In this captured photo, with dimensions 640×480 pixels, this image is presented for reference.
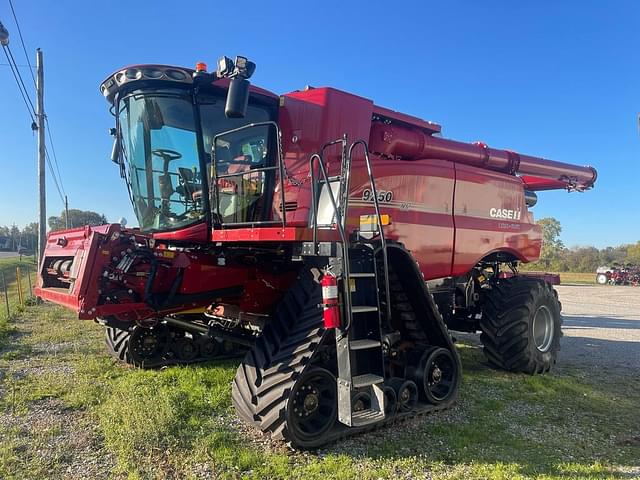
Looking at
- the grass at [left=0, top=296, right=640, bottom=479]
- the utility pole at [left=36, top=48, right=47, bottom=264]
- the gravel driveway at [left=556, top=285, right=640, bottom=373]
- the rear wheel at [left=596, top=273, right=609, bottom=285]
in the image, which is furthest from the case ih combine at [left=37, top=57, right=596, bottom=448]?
the rear wheel at [left=596, top=273, right=609, bottom=285]

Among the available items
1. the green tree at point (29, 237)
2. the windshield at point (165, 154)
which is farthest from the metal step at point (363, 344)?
the green tree at point (29, 237)

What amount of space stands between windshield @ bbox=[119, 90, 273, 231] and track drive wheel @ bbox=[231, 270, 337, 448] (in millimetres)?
1440

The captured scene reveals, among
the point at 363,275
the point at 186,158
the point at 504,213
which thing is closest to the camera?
the point at 363,275

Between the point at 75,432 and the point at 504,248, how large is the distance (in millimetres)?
5946

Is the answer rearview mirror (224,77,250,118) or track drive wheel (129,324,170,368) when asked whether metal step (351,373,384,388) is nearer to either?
rearview mirror (224,77,250,118)

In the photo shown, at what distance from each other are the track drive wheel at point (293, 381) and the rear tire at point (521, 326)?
10.7ft

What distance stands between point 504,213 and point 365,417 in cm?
455

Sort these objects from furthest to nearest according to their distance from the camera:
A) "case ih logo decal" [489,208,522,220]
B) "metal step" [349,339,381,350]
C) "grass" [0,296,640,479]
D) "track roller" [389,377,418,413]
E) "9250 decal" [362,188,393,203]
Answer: "case ih logo decal" [489,208,522,220] → "9250 decal" [362,188,393,203] → "track roller" [389,377,418,413] → "metal step" [349,339,381,350] → "grass" [0,296,640,479]

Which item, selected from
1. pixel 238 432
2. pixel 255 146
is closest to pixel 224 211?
pixel 255 146

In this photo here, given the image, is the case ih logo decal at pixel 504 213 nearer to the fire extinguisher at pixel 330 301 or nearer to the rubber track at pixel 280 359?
the rubber track at pixel 280 359

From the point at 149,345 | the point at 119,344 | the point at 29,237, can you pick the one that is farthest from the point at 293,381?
the point at 29,237

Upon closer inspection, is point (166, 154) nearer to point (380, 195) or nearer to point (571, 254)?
point (380, 195)

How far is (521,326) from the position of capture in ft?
20.7

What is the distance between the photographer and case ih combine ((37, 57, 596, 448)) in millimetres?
3943
